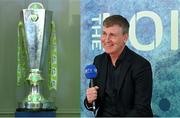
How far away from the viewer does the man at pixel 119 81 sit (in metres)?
2.12

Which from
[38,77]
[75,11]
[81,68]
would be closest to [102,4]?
[75,11]

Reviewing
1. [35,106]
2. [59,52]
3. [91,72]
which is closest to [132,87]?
[91,72]

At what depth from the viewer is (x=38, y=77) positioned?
10.5 feet

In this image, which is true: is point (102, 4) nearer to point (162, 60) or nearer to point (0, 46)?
point (162, 60)

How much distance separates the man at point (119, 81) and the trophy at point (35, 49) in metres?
1.06

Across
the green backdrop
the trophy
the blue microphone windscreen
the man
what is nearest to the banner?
the green backdrop

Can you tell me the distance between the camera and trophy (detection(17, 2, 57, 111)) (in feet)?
10.5

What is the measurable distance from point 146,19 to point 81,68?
27.2 inches

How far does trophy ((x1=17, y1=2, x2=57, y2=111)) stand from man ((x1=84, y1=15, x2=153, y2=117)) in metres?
1.06

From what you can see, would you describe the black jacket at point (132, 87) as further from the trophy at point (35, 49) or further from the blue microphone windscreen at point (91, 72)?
the trophy at point (35, 49)

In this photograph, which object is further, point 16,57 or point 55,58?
point 16,57

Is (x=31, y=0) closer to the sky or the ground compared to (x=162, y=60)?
closer to the sky

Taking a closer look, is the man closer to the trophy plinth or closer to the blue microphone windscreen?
the blue microphone windscreen

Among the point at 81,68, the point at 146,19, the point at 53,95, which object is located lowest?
the point at 53,95
